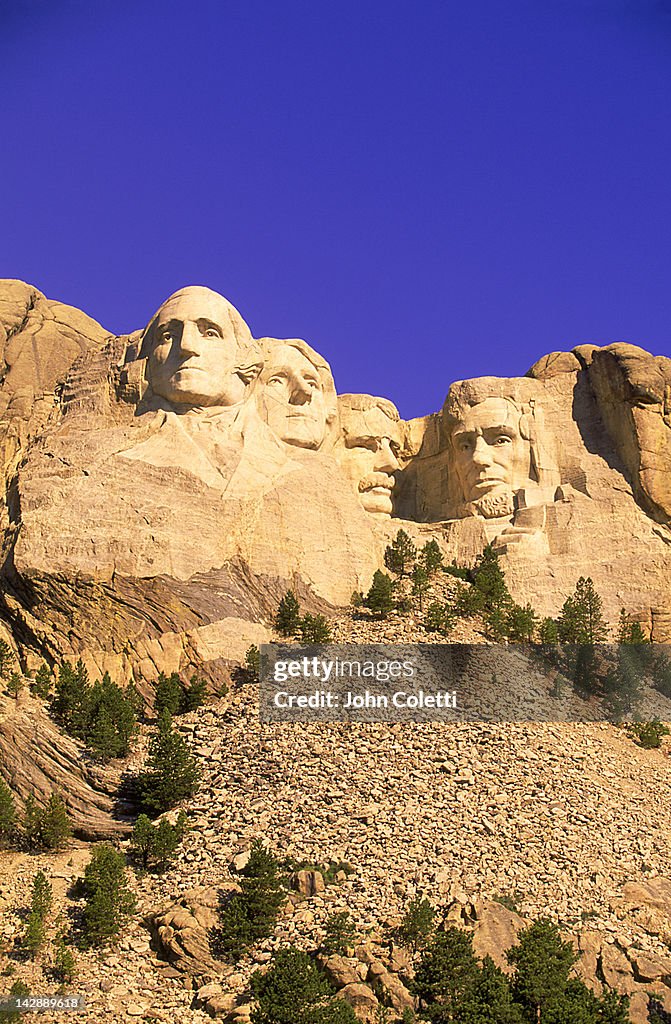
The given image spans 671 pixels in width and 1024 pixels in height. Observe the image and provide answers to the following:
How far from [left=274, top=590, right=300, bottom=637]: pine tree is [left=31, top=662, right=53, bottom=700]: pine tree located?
4.87 m

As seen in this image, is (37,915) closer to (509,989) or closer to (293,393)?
(509,989)

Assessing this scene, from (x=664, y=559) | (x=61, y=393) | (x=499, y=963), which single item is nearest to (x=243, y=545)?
(x=61, y=393)

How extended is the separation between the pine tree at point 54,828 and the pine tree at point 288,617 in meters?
7.44

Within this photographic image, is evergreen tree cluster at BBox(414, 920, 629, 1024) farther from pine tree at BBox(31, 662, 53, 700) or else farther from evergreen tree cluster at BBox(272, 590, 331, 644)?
pine tree at BBox(31, 662, 53, 700)

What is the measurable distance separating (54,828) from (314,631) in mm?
7648

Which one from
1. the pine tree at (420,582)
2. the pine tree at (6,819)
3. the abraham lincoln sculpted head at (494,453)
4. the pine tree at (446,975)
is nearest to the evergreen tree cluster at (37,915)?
the pine tree at (6,819)

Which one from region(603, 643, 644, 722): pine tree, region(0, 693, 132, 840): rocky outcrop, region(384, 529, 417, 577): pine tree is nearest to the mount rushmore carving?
region(384, 529, 417, 577): pine tree

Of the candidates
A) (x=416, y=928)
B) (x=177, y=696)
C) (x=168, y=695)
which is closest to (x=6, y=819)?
(x=168, y=695)

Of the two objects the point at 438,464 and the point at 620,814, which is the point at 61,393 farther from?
the point at 620,814

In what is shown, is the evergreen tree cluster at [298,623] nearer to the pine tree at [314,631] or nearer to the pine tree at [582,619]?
the pine tree at [314,631]

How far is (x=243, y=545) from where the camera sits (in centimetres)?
3516

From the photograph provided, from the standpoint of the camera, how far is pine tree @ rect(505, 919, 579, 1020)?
24047 mm

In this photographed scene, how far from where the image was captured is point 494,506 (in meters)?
39.8

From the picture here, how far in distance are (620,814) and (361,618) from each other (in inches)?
307
